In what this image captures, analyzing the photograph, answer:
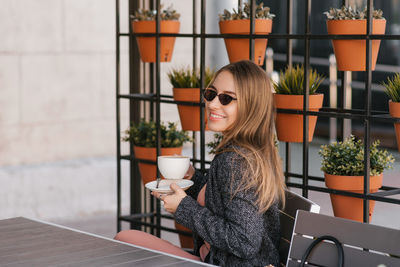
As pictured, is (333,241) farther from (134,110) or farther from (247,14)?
(134,110)

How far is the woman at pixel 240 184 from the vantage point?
2.05 m

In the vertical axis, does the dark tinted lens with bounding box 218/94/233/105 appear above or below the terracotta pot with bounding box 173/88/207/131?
above

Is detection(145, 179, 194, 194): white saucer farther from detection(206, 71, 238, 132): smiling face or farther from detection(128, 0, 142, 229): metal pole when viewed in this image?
detection(128, 0, 142, 229): metal pole

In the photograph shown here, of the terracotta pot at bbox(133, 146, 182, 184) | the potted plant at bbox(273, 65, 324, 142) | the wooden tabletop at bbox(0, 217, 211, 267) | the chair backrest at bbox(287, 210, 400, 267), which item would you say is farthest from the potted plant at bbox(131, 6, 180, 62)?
the chair backrest at bbox(287, 210, 400, 267)

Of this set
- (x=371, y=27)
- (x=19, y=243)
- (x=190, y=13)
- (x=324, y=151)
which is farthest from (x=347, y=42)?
(x=190, y=13)

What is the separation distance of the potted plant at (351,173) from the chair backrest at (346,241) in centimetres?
105

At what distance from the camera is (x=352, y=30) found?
2920mm

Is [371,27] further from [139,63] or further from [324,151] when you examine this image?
[139,63]

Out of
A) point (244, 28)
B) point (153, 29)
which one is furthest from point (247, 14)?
point (153, 29)

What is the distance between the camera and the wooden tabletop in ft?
5.78

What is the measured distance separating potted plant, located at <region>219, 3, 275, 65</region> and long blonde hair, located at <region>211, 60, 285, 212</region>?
111 centimetres

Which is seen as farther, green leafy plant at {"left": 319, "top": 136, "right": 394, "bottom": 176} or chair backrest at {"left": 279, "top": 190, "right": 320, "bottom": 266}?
green leafy plant at {"left": 319, "top": 136, "right": 394, "bottom": 176}

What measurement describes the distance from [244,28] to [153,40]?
734mm

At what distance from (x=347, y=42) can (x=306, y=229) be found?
1.27 metres
